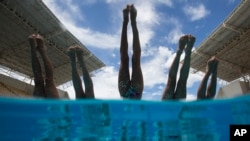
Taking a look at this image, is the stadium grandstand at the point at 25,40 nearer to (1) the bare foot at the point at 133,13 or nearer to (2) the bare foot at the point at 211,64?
(1) the bare foot at the point at 133,13

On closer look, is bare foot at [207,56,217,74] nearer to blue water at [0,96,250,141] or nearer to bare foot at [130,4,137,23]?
blue water at [0,96,250,141]

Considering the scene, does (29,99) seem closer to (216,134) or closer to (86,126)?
(86,126)

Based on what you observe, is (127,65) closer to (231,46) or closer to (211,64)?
(211,64)

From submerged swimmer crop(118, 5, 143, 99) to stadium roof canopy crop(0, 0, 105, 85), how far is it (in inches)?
627

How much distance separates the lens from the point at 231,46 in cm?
2600

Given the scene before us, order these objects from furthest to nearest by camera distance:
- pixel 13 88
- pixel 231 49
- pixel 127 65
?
pixel 231 49 < pixel 13 88 < pixel 127 65

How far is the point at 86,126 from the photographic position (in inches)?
374

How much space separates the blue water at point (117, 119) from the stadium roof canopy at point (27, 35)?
43.3 ft

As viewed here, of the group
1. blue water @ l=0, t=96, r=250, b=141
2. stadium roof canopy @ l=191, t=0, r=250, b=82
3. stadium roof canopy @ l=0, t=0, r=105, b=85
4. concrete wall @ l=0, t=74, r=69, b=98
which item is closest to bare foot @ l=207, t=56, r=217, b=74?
blue water @ l=0, t=96, r=250, b=141

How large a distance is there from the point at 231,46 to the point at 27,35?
1887 cm

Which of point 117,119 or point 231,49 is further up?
point 231,49

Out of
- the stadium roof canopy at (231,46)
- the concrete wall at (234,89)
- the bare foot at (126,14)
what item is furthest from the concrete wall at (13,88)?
the stadium roof canopy at (231,46)

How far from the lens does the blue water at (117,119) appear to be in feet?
28.9

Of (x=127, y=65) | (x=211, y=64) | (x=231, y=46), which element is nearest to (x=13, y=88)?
(x=127, y=65)
